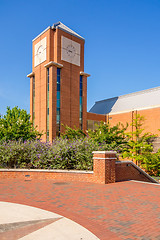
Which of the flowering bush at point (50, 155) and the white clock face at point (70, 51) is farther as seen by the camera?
the white clock face at point (70, 51)

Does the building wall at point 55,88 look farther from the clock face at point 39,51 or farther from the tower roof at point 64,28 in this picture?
the clock face at point 39,51

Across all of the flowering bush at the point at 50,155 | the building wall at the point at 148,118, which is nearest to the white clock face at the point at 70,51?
the building wall at the point at 148,118

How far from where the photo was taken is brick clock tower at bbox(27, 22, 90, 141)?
115ft

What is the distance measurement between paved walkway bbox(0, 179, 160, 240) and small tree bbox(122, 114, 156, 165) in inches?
825

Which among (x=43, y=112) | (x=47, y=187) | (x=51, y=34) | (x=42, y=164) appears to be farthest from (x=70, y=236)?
(x=51, y=34)

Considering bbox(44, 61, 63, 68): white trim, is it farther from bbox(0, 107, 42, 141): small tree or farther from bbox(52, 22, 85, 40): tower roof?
bbox(0, 107, 42, 141): small tree

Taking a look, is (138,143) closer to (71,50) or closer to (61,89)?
(61,89)

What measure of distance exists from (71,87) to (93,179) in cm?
2665

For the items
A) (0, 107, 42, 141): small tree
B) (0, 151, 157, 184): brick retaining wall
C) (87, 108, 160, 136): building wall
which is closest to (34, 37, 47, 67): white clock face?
(87, 108, 160, 136): building wall

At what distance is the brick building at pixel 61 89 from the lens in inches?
1371

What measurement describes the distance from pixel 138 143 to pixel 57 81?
16694 mm

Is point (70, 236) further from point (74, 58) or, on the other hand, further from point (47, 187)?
point (74, 58)

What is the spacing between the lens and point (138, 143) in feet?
111

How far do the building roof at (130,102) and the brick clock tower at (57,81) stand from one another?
344 inches
